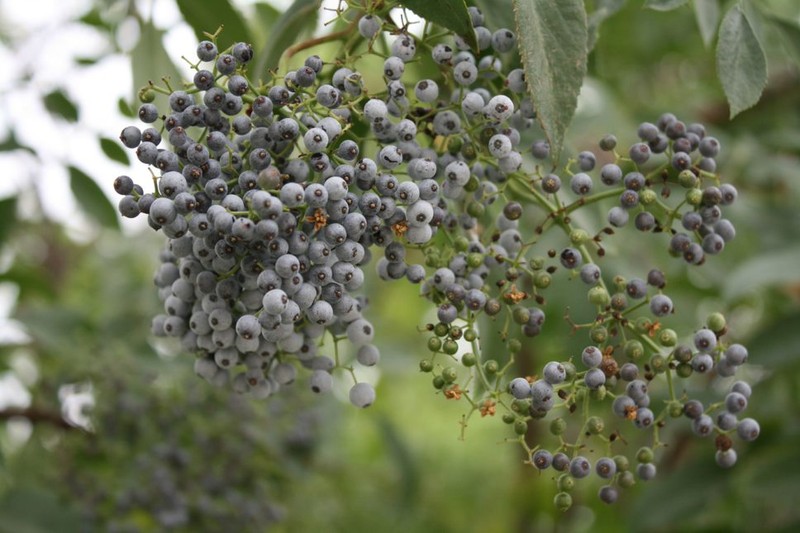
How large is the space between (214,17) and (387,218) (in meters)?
0.55

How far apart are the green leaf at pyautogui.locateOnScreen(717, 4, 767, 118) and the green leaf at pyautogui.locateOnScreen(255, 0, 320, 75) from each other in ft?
1.81

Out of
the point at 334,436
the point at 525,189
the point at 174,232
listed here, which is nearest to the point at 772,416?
the point at 334,436

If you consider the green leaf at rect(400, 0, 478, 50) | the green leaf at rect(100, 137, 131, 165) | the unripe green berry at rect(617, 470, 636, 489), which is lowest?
the unripe green berry at rect(617, 470, 636, 489)

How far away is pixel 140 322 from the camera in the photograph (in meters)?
2.30

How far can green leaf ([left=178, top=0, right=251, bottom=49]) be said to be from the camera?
136 centimetres

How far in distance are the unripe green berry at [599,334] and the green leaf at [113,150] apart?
48.9 inches

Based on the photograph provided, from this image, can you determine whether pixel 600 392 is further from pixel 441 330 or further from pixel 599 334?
pixel 441 330

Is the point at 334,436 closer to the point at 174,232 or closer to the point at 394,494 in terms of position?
the point at 394,494

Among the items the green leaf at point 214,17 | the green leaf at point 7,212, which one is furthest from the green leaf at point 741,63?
the green leaf at point 7,212

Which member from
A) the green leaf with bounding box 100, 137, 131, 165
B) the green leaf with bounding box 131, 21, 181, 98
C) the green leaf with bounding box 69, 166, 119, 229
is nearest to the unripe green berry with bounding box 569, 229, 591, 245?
the green leaf with bounding box 131, 21, 181, 98

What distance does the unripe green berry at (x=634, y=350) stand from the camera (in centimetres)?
107

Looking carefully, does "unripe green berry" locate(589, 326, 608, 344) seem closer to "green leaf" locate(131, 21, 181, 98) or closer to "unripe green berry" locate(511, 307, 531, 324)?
"unripe green berry" locate(511, 307, 531, 324)

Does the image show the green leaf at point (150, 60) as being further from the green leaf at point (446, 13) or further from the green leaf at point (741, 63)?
the green leaf at point (741, 63)

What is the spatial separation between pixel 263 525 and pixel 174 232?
122cm
